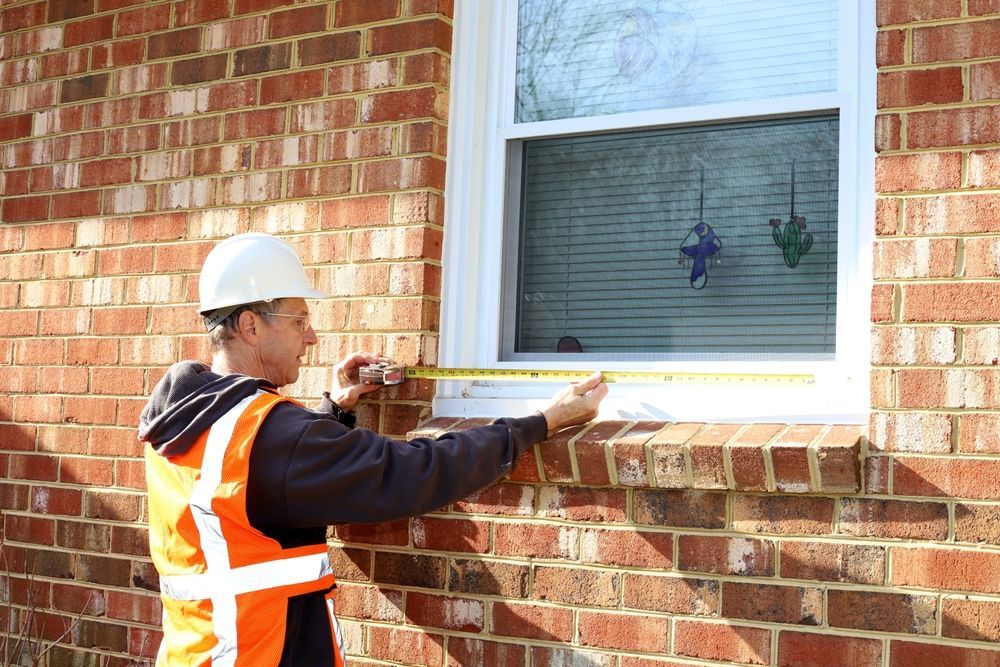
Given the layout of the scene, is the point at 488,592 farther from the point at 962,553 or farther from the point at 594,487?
the point at 962,553

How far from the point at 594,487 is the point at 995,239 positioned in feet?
4.24

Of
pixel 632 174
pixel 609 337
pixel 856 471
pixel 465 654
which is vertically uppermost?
pixel 632 174

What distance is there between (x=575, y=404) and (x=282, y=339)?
0.85 metres

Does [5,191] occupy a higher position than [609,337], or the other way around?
[5,191]

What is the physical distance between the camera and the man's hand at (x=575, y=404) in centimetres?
320

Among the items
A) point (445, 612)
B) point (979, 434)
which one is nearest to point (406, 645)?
point (445, 612)

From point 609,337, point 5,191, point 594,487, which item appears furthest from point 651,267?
point 5,191

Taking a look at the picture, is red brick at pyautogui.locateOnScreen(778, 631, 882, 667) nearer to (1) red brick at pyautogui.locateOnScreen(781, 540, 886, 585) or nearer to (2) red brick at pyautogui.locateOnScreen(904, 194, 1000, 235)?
(1) red brick at pyautogui.locateOnScreen(781, 540, 886, 585)

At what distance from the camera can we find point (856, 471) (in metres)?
2.92

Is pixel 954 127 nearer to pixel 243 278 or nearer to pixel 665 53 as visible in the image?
pixel 665 53

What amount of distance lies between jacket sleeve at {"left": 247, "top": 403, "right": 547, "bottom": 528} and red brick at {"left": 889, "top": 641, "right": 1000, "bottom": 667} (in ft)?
3.74

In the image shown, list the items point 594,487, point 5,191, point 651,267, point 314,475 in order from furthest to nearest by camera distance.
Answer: point 5,191
point 651,267
point 594,487
point 314,475

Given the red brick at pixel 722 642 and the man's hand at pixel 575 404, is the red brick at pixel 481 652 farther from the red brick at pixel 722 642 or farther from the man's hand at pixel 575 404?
the man's hand at pixel 575 404

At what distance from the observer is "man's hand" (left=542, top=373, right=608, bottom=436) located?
320 cm
